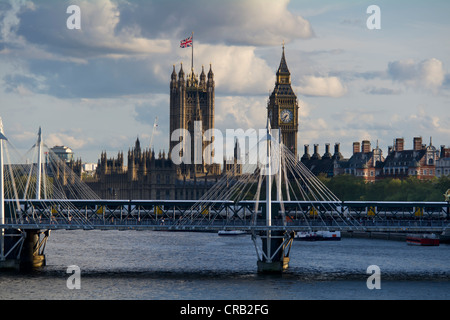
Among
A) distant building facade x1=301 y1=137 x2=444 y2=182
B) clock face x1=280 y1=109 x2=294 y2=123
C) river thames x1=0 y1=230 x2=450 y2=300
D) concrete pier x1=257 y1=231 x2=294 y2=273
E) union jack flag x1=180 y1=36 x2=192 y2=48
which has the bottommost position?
river thames x1=0 y1=230 x2=450 y2=300

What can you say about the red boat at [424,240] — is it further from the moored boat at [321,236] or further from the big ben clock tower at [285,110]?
the big ben clock tower at [285,110]

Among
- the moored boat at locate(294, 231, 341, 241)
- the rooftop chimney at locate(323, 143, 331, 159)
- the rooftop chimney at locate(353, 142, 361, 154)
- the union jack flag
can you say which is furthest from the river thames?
the rooftop chimney at locate(323, 143, 331, 159)

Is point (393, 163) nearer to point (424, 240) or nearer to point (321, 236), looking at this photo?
point (321, 236)

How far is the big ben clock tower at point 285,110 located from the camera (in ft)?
625

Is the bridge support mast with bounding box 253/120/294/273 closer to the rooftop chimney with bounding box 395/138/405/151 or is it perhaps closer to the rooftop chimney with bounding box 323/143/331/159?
the rooftop chimney with bounding box 395/138/405/151

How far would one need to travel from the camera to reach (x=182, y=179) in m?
190

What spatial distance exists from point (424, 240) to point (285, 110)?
301ft

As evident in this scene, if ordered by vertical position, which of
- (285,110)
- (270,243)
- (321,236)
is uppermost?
(285,110)

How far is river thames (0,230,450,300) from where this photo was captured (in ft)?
201

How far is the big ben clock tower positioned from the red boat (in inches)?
3308

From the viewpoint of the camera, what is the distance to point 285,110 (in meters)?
192

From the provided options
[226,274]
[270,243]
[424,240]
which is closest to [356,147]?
[424,240]
